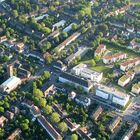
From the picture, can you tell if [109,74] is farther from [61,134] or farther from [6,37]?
[6,37]

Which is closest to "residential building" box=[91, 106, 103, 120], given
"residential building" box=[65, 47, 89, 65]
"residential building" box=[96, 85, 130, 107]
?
"residential building" box=[96, 85, 130, 107]

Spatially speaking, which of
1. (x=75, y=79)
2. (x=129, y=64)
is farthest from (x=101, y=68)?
A: (x=75, y=79)

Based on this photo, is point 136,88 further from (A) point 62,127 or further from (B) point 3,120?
(B) point 3,120

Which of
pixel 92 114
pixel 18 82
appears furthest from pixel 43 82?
pixel 92 114

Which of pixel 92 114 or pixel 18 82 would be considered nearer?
pixel 92 114

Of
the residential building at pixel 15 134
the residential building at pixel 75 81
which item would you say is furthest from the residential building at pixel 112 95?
the residential building at pixel 15 134
